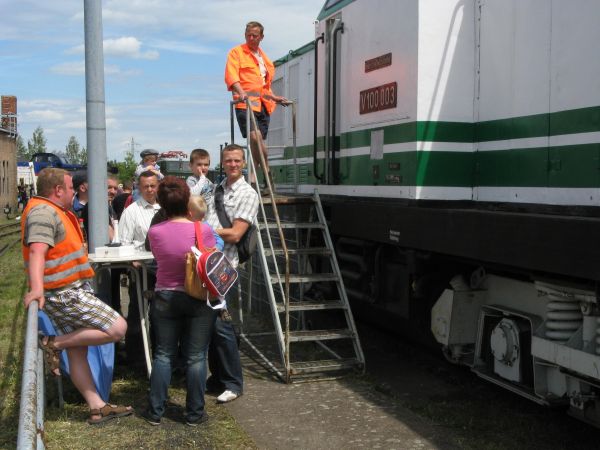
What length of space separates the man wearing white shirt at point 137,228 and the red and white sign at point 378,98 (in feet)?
6.48


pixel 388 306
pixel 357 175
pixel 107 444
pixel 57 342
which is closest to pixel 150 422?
pixel 107 444

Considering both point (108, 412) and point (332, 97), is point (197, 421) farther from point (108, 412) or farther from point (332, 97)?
point (332, 97)

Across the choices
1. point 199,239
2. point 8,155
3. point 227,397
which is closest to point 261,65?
point 199,239

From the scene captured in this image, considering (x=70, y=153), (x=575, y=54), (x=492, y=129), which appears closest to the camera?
(x=575, y=54)

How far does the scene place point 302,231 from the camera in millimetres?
7648

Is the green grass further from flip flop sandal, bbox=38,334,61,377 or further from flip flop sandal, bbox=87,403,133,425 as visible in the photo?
flip flop sandal, bbox=38,334,61,377

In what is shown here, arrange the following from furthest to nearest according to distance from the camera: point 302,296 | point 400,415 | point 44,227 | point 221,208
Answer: point 302,296
point 221,208
point 400,415
point 44,227

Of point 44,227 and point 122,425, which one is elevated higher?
point 44,227

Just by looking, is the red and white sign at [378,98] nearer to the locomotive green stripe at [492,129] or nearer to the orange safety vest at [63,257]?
the locomotive green stripe at [492,129]

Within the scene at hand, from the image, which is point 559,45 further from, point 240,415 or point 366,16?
point 240,415

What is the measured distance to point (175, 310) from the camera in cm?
469

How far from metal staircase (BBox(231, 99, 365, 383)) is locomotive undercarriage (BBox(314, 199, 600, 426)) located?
347 millimetres

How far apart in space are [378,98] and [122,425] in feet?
11.0

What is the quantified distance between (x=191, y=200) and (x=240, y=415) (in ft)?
5.06
